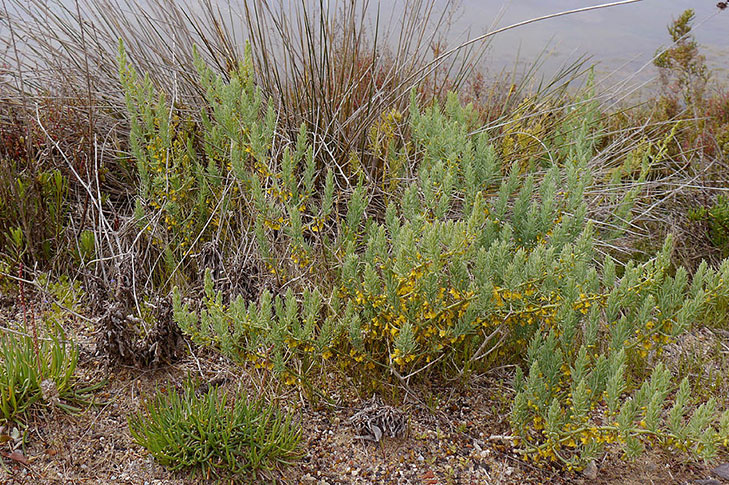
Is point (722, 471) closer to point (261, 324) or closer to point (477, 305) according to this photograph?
point (477, 305)

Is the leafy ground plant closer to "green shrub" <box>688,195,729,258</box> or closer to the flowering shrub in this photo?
the flowering shrub

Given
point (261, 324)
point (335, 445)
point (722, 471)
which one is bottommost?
point (722, 471)

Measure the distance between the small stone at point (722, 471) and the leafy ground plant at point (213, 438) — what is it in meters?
1.52

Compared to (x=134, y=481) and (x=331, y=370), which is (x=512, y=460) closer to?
(x=331, y=370)

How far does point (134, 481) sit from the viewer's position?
1.93 m

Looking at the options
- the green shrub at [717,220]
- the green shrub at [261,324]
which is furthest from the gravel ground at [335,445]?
the green shrub at [717,220]

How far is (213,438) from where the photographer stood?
190cm

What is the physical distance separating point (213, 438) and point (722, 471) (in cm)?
181

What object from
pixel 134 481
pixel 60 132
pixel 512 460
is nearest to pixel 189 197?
pixel 60 132

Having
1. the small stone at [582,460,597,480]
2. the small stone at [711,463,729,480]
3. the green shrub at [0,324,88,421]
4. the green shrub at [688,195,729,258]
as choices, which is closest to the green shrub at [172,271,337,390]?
the green shrub at [0,324,88,421]

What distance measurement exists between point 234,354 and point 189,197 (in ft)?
3.93

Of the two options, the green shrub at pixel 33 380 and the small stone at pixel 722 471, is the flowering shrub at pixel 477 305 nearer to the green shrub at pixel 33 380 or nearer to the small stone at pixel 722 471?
the small stone at pixel 722 471

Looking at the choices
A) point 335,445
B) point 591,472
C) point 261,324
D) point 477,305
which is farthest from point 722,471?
point 261,324

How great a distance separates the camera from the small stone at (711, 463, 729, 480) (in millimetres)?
2166
